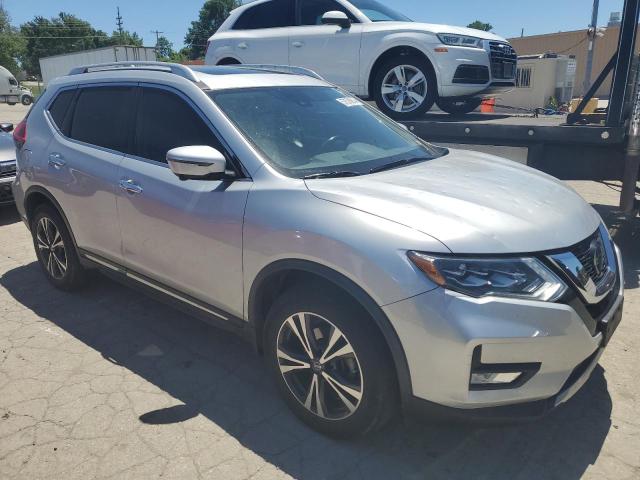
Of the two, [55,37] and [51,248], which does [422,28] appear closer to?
[51,248]

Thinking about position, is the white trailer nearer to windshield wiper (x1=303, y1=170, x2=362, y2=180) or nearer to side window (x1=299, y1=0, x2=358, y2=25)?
side window (x1=299, y1=0, x2=358, y2=25)

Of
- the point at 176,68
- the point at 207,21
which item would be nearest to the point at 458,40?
the point at 176,68

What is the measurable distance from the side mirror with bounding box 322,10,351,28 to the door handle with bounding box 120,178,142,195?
373 centimetres

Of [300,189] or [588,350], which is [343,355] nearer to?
[300,189]

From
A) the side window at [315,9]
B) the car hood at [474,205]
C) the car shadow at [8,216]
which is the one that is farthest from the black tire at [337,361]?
the car shadow at [8,216]

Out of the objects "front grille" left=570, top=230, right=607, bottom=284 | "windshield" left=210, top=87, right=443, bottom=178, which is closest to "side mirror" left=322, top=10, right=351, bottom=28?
"windshield" left=210, top=87, right=443, bottom=178

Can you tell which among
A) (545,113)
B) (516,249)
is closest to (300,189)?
(516,249)

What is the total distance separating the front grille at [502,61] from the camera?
19.6ft

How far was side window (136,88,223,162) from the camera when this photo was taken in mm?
3052

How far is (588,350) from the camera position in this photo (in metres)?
2.25

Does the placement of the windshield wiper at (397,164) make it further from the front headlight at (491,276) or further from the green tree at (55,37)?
the green tree at (55,37)

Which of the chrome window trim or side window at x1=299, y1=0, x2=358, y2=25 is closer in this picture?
the chrome window trim

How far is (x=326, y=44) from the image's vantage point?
21.4ft

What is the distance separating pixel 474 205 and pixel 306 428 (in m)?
1.39
